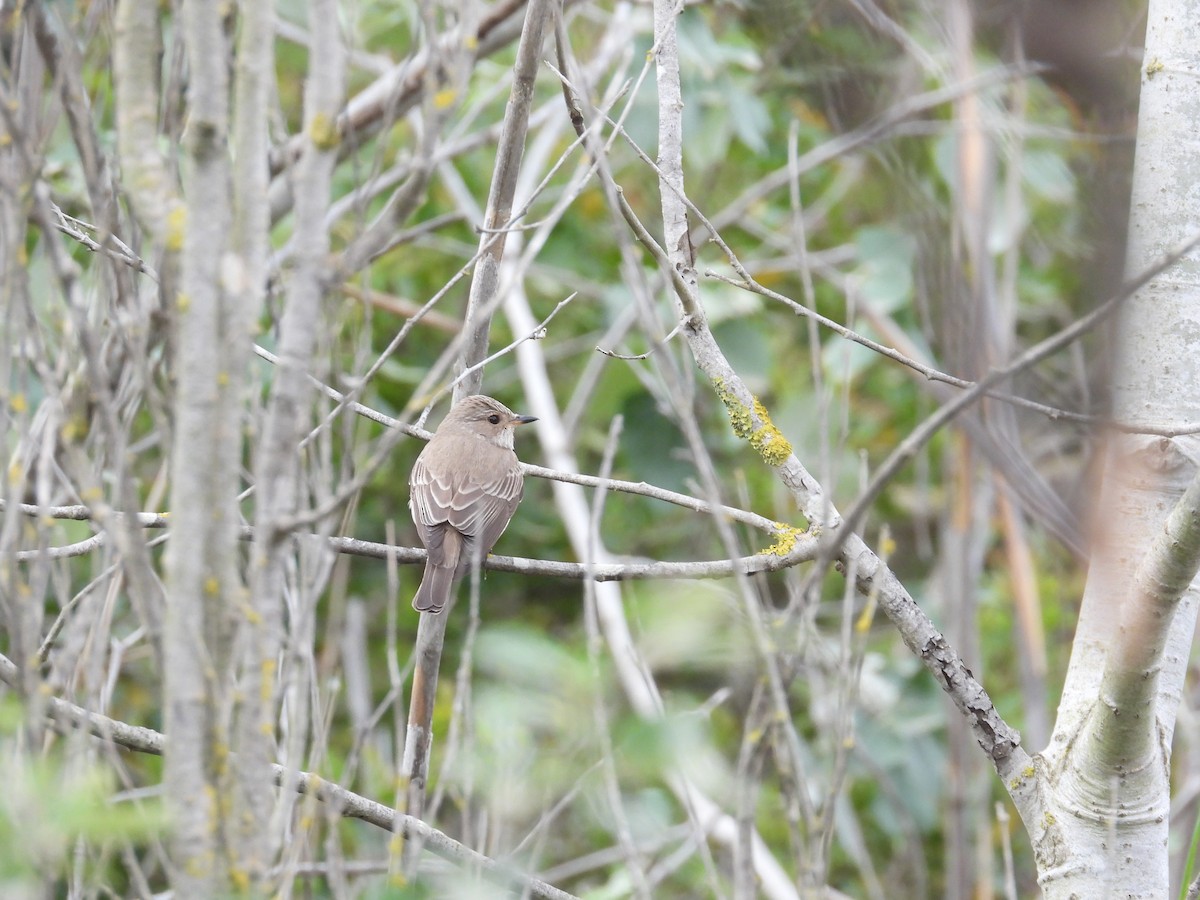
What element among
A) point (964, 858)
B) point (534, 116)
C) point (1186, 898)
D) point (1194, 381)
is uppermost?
point (534, 116)

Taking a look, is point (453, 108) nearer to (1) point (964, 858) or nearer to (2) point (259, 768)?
(2) point (259, 768)

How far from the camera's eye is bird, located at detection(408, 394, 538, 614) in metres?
4.93

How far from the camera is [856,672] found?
2268mm

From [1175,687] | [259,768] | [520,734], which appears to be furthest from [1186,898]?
[259,768]

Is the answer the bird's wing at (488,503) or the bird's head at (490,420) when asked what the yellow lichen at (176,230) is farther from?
the bird's head at (490,420)

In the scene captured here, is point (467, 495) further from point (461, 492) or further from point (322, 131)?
point (322, 131)

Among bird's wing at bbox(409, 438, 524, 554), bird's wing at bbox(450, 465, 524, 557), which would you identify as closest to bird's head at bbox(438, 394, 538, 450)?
bird's wing at bbox(409, 438, 524, 554)

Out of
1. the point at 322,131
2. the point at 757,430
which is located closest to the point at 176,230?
the point at 322,131

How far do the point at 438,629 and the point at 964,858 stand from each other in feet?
7.58

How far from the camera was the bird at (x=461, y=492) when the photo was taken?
4.93 meters

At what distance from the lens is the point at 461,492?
5.14 m

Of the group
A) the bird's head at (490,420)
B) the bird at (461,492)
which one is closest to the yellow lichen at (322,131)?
the bird at (461,492)

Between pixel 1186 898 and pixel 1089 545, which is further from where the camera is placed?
pixel 1089 545

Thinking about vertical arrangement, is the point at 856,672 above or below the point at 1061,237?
below
